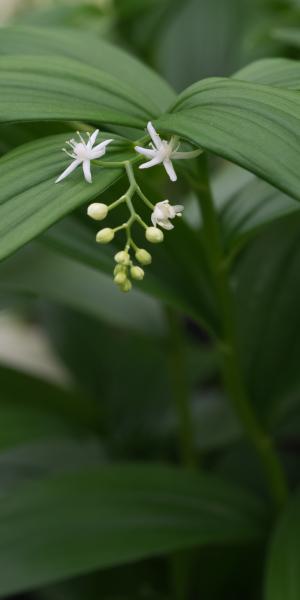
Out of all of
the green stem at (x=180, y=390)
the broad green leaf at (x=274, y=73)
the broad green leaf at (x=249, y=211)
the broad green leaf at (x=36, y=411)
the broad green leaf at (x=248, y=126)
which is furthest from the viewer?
the green stem at (x=180, y=390)

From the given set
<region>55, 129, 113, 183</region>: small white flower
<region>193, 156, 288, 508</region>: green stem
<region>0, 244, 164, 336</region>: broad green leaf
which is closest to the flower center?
Result: <region>55, 129, 113, 183</region>: small white flower

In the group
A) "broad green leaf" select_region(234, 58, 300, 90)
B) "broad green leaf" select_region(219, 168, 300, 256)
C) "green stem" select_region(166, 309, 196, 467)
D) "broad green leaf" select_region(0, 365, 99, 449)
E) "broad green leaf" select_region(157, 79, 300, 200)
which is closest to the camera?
"broad green leaf" select_region(157, 79, 300, 200)

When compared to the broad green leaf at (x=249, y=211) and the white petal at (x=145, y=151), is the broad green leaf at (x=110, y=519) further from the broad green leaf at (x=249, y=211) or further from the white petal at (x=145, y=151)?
the white petal at (x=145, y=151)

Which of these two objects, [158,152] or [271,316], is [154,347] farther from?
[158,152]

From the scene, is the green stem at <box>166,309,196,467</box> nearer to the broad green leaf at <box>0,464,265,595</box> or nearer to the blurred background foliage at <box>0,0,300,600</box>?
the blurred background foliage at <box>0,0,300,600</box>

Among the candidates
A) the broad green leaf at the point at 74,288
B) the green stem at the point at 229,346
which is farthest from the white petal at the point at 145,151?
the broad green leaf at the point at 74,288

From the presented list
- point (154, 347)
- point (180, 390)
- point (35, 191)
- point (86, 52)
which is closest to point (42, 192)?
point (35, 191)
